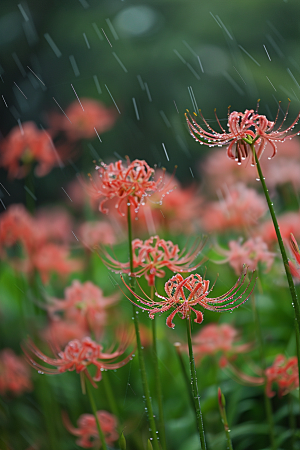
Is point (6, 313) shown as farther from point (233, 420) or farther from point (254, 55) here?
point (254, 55)

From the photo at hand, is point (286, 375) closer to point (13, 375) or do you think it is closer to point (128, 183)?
point (128, 183)

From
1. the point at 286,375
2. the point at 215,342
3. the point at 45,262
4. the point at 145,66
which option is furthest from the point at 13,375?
the point at 145,66

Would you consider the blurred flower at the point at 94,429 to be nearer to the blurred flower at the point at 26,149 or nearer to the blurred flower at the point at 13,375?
the blurred flower at the point at 13,375

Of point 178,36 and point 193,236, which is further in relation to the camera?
point 178,36

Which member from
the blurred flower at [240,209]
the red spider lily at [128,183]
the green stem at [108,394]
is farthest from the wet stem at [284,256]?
the blurred flower at [240,209]

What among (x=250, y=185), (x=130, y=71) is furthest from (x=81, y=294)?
(x=130, y=71)

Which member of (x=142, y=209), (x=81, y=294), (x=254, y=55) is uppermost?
(x=254, y=55)
